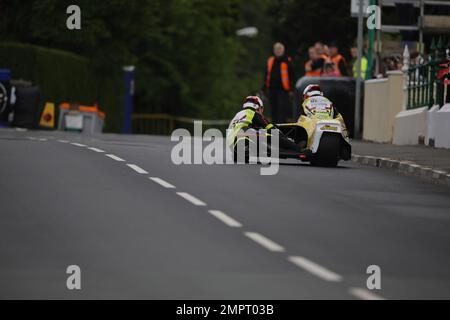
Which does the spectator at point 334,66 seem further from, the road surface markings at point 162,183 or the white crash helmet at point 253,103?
the road surface markings at point 162,183

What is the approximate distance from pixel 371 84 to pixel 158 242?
74.9 feet

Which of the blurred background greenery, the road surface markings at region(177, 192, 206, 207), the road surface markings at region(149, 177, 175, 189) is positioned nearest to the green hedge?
the blurred background greenery

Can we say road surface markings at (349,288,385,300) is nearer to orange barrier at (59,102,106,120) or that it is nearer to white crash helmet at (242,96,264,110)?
white crash helmet at (242,96,264,110)

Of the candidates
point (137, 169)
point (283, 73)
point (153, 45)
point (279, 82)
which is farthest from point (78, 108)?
point (137, 169)

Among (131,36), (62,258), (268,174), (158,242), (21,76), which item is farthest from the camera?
(131,36)

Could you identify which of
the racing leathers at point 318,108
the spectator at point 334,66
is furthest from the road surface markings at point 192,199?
the spectator at point 334,66

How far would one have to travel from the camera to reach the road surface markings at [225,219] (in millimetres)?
14492

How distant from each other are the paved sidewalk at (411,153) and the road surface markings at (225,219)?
7.69 m

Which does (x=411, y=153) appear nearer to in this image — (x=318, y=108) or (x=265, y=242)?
(x=318, y=108)

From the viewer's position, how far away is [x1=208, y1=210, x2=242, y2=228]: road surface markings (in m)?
14.5

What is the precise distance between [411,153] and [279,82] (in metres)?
7.09

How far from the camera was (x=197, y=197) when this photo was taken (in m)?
17.1
